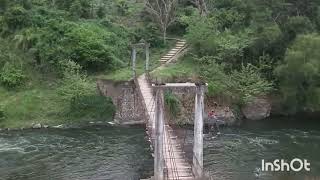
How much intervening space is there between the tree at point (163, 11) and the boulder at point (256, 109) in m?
9.06

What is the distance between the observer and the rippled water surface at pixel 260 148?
25.9 meters

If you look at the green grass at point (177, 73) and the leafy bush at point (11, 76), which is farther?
the leafy bush at point (11, 76)

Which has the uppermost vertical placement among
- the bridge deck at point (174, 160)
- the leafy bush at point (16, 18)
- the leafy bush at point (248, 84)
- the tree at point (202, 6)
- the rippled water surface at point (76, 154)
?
the tree at point (202, 6)

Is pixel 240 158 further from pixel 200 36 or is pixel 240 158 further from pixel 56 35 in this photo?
pixel 56 35

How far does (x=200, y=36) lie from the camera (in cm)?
3859

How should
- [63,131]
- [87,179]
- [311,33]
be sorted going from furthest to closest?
[311,33]
[63,131]
[87,179]

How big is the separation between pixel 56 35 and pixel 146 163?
46.6ft

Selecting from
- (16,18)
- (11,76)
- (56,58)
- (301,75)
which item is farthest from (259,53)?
(16,18)

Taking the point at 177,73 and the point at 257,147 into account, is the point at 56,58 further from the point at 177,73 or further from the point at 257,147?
the point at 257,147

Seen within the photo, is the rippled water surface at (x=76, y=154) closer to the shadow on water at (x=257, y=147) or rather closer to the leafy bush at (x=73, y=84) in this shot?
the shadow on water at (x=257, y=147)

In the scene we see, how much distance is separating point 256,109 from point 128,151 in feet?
34.2

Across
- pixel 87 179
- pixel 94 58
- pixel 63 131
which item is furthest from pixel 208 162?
pixel 94 58

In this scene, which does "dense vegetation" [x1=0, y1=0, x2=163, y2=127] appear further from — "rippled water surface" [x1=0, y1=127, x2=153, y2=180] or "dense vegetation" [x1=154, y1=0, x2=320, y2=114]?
"dense vegetation" [x1=154, y1=0, x2=320, y2=114]

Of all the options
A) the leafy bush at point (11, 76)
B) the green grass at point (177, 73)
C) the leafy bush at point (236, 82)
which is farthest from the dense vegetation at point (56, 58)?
the leafy bush at point (236, 82)
